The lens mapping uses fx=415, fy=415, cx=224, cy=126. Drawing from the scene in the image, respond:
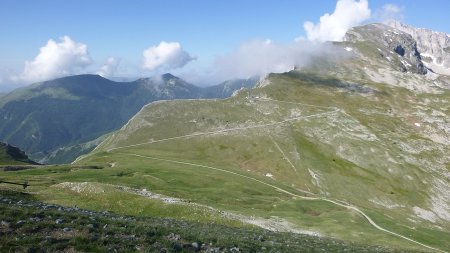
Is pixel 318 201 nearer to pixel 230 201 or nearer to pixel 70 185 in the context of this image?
pixel 230 201

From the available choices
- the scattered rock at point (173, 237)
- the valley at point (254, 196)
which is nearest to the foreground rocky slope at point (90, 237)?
the scattered rock at point (173, 237)

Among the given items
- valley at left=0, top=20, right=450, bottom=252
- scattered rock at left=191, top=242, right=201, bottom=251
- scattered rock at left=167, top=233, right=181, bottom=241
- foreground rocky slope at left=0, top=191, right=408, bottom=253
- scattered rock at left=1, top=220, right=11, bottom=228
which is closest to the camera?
foreground rocky slope at left=0, top=191, right=408, bottom=253

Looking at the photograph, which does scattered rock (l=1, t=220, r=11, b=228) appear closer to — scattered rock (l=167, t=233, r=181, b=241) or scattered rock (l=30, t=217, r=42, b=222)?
scattered rock (l=30, t=217, r=42, b=222)

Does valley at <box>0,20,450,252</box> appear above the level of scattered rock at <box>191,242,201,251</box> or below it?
below

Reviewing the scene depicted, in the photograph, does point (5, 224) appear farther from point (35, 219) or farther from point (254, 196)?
point (254, 196)

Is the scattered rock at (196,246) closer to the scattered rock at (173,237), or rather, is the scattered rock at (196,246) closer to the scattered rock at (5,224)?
the scattered rock at (173,237)

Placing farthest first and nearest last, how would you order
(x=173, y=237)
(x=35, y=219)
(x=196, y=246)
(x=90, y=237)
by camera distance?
(x=173, y=237), (x=35, y=219), (x=196, y=246), (x=90, y=237)

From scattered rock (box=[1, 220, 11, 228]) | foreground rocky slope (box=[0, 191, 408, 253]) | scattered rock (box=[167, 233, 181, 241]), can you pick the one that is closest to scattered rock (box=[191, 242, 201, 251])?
foreground rocky slope (box=[0, 191, 408, 253])

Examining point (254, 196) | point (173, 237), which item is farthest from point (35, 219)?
point (254, 196)

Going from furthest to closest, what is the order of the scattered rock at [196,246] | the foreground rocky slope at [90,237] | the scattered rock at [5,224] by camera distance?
the scattered rock at [196,246] < the scattered rock at [5,224] < the foreground rocky slope at [90,237]

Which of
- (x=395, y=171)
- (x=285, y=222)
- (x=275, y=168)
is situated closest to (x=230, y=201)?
(x=285, y=222)

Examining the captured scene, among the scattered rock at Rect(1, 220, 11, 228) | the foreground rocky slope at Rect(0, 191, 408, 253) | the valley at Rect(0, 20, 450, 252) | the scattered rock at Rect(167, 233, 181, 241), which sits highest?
the scattered rock at Rect(1, 220, 11, 228)

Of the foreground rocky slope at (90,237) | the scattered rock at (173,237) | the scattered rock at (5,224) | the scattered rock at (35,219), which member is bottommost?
the scattered rock at (173,237)

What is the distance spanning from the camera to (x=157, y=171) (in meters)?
138
